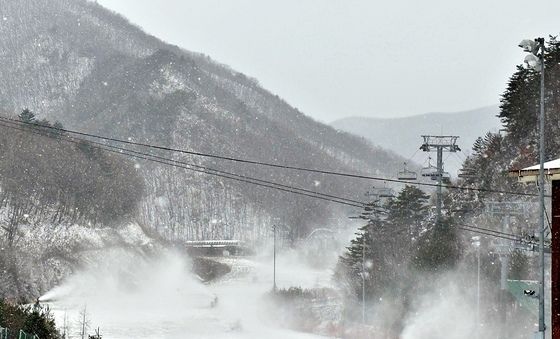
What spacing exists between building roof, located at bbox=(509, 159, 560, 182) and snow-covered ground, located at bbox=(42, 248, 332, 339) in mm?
48020

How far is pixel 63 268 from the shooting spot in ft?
357

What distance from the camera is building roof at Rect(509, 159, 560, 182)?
2030 cm

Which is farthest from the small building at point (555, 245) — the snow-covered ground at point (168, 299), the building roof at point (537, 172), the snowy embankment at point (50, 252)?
the snowy embankment at point (50, 252)

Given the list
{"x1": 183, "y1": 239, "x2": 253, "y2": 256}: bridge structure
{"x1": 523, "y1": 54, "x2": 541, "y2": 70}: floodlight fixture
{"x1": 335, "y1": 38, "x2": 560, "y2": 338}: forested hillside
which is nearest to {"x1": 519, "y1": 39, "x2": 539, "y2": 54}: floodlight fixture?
{"x1": 523, "y1": 54, "x2": 541, "y2": 70}: floodlight fixture

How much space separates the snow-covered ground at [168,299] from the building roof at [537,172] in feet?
158

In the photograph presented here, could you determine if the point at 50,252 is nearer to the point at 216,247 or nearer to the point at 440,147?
the point at 440,147

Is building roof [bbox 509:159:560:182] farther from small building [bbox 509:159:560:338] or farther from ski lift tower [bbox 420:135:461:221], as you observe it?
ski lift tower [bbox 420:135:461:221]

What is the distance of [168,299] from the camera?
372 feet

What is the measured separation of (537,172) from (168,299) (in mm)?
96801

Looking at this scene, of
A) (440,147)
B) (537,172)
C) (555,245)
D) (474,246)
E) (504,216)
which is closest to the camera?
(555,245)

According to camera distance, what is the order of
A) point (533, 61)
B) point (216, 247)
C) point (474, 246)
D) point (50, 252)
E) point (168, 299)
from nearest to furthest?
point (533, 61) < point (474, 246) < point (50, 252) < point (168, 299) < point (216, 247)

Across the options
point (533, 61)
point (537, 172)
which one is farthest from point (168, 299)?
point (533, 61)

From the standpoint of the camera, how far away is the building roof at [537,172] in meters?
20.3

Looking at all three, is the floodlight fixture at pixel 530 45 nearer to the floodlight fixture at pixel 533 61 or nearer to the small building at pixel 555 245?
the floodlight fixture at pixel 533 61
